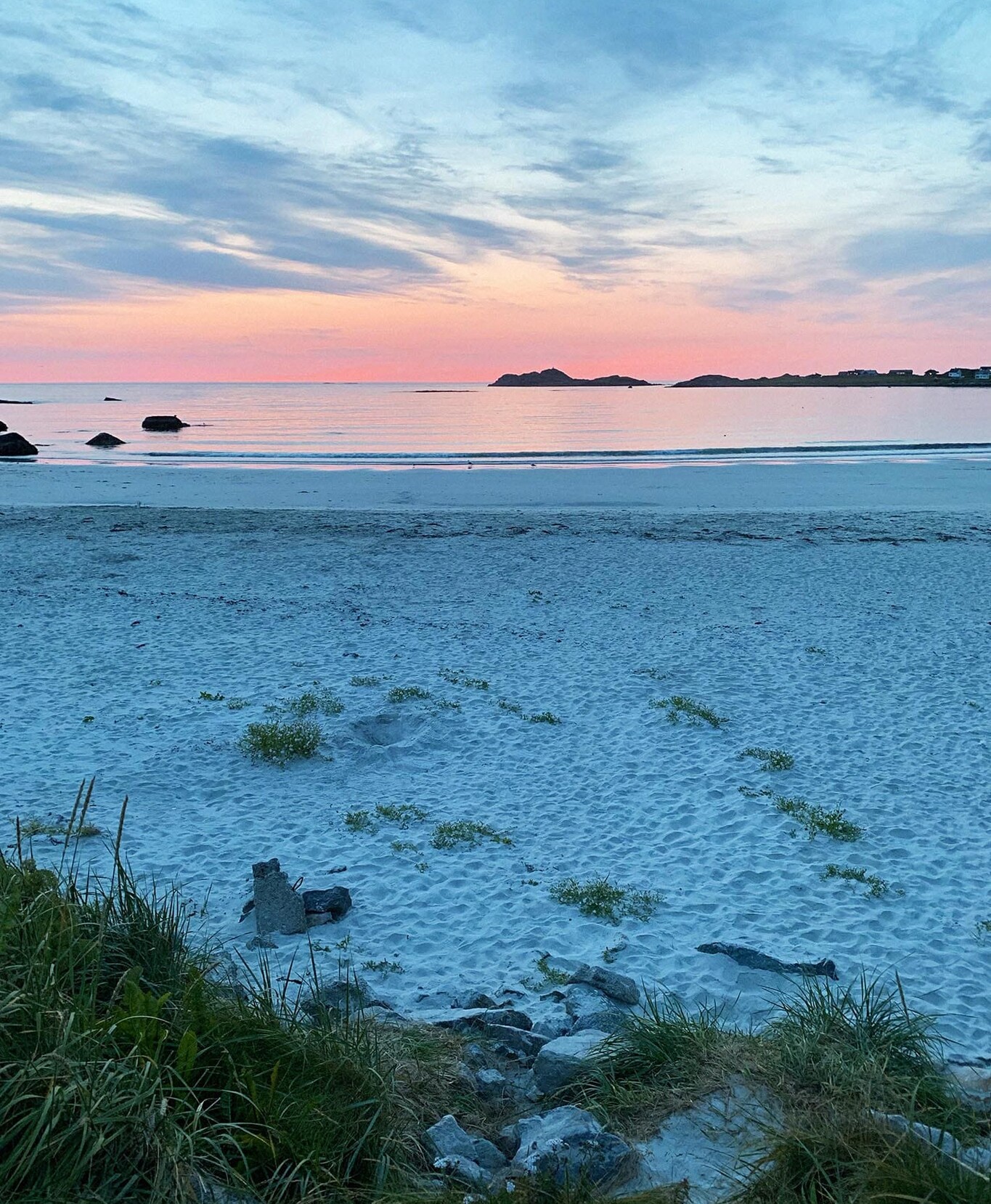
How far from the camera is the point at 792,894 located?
18.2 feet

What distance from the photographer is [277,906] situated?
16.6ft

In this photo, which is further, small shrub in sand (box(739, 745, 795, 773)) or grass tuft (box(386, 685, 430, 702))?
grass tuft (box(386, 685, 430, 702))

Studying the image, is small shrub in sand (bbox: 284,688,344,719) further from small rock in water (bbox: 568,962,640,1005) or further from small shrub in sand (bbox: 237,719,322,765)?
small rock in water (bbox: 568,962,640,1005)

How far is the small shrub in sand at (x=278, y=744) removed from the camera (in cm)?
729

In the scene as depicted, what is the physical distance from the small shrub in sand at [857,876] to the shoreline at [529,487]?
17589 millimetres

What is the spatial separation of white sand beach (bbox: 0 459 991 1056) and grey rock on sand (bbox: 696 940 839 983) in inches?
3.4

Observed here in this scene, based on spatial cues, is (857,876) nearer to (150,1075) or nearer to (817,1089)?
(817,1089)

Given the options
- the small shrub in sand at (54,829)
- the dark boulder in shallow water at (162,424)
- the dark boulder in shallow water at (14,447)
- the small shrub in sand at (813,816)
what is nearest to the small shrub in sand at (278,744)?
the small shrub in sand at (54,829)

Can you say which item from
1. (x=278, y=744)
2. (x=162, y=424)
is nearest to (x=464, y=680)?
(x=278, y=744)

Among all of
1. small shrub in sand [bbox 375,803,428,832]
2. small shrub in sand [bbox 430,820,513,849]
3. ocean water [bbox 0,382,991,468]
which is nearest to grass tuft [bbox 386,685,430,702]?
small shrub in sand [bbox 375,803,428,832]

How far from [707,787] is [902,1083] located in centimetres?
362

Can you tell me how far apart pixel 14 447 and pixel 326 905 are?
39304 mm

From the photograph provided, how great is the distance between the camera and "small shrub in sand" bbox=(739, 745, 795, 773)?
7.16 m

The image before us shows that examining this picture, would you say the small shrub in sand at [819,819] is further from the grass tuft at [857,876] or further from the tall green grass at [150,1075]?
the tall green grass at [150,1075]
